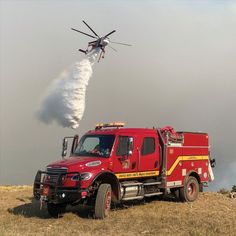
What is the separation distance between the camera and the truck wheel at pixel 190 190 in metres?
18.7

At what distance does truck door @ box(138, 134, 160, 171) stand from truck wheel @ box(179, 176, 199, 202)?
1.87m

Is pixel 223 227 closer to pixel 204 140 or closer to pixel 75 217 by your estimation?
pixel 75 217

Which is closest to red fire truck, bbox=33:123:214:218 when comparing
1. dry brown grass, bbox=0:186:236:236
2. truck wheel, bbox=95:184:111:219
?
truck wheel, bbox=95:184:111:219

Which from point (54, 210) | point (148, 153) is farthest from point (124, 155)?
point (54, 210)

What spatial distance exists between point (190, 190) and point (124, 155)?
15.3 ft

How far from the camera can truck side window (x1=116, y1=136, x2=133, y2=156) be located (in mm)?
15789

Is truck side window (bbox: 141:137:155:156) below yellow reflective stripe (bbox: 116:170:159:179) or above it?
above

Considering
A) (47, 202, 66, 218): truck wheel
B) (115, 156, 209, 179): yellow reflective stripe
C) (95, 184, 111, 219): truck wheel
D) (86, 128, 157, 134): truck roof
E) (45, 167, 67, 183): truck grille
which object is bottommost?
(47, 202, 66, 218): truck wheel

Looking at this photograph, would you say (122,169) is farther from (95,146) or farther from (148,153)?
(148,153)

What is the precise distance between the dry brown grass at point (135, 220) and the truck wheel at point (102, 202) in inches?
10.1

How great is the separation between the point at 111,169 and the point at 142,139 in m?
2.13

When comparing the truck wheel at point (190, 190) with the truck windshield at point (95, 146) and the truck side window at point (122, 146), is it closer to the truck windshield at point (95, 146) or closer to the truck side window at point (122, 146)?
the truck side window at point (122, 146)

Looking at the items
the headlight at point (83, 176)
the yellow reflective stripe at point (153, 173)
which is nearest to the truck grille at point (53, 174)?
the headlight at point (83, 176)

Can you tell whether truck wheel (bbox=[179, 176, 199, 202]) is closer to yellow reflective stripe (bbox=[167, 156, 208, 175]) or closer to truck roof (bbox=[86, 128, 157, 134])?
yellow reflective stripe (bbox=[167, 156, 208, 175])
